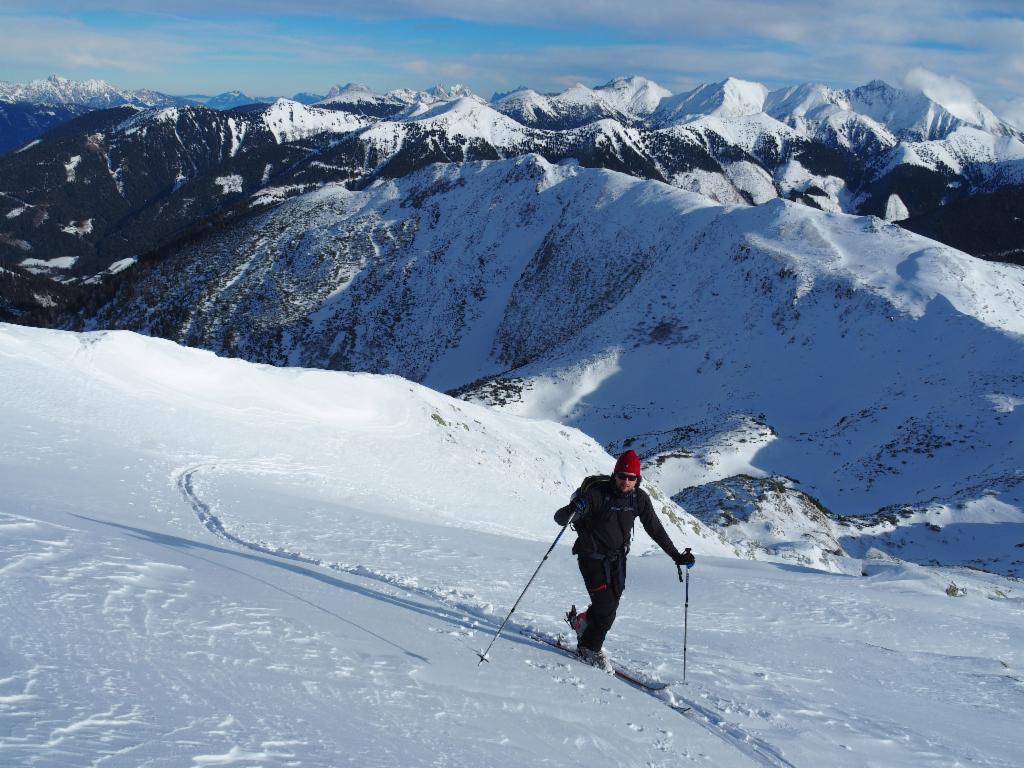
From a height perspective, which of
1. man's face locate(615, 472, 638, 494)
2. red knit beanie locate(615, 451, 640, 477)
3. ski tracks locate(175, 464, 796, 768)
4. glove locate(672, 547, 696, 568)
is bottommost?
ski tracks locate(175, 464, 796, 768)

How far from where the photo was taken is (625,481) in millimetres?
7336

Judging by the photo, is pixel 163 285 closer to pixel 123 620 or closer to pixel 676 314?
pixel 676 314

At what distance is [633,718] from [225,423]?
1678 cm

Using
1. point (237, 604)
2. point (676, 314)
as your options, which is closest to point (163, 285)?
point (676, 314)

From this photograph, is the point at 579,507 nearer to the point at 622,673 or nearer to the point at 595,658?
the point at 595,658

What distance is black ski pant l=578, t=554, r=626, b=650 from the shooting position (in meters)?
7.62

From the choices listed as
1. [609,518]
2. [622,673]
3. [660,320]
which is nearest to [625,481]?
[609,518]

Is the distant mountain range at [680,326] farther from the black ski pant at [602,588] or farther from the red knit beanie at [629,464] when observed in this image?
the red knit beanie at [629,464]

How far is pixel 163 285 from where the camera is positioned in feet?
322

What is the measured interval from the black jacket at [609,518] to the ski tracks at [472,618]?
5.21 ft

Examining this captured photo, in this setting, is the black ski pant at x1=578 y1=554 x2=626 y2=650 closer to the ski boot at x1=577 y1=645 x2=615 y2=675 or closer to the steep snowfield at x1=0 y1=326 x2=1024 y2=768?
the ski boot at x1=577 y1=645 x2=615 y2=675

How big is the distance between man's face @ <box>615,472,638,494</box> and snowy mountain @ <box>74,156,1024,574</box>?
23223 mm

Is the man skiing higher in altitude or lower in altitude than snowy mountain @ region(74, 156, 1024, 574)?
lower

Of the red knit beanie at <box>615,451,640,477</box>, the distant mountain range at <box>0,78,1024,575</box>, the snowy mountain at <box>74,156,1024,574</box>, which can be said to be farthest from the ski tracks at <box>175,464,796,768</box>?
the snowy mountain at <box>74,156,1024,574</box>
